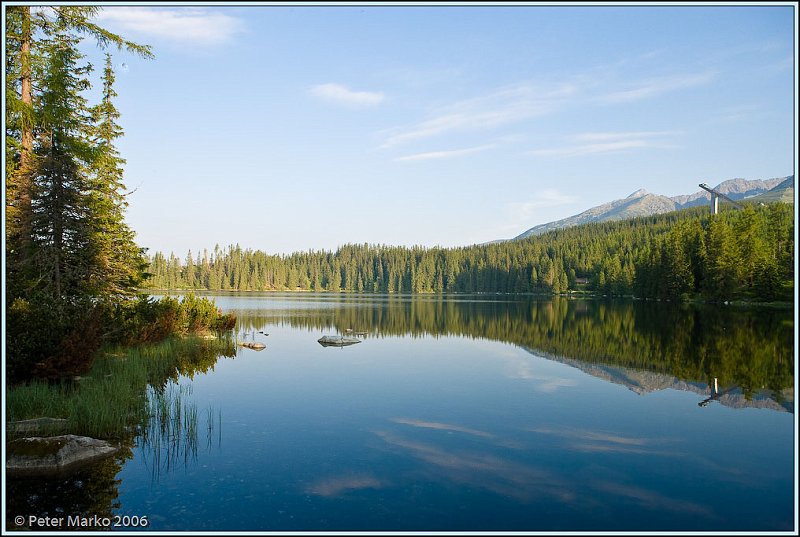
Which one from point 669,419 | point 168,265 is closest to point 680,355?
point 669,419

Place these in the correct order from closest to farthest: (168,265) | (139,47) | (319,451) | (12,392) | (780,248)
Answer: (319,451)
(12,392)
(139,47)
(780,248)
(168,265)

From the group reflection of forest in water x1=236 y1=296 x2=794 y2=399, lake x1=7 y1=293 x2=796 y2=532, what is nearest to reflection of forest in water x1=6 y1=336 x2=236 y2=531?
lake x1=7 y1=293 x2=796 y2=532

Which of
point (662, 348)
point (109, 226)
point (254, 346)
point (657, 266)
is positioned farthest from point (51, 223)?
point (657, 266)

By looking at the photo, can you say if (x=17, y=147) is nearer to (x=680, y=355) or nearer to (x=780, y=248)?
(x=680, y=355)

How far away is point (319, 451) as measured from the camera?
12172mm

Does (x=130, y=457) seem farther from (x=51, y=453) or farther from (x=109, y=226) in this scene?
(x=109, y=226)

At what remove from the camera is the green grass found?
1289cm

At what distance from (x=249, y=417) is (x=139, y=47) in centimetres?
1431

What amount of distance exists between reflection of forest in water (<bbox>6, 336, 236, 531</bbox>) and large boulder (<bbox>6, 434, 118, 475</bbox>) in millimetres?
221

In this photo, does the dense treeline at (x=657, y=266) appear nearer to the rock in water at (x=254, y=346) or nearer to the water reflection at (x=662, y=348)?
the rock in water at (x=254, y=346)

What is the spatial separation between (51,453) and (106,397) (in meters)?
4.64

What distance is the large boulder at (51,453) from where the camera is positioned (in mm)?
10070

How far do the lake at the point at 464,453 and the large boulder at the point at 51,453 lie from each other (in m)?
0.40

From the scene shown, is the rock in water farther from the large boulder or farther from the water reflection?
the large boulder
